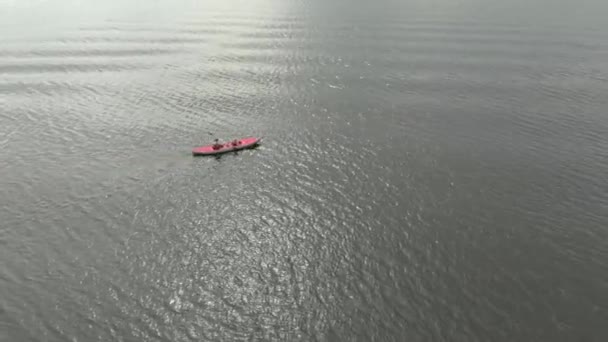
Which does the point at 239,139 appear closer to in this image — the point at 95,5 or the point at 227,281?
the point at 227,281

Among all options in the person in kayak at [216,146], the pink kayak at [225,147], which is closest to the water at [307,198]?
the pink kayak at [225,147]

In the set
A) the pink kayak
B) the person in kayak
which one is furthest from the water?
the person in kayak

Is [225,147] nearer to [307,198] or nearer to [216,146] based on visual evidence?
[216,146]

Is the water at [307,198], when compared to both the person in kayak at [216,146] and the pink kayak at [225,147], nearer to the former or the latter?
the pink kayak at [225,147]

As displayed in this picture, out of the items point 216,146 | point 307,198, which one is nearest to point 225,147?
point 216,146

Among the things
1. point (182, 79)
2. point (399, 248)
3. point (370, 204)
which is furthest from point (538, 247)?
point (182, 79)

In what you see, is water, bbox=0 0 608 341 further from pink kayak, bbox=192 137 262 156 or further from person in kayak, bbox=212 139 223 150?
person in kayak, bbox=212 139 223 150
